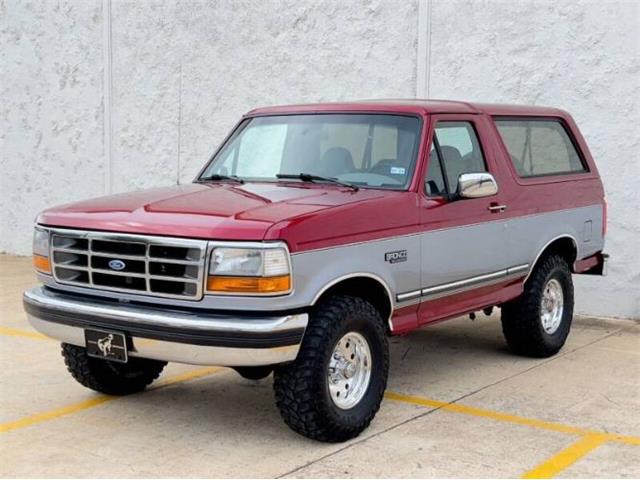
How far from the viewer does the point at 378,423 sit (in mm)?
5609

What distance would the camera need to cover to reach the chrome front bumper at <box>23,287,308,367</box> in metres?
4.71

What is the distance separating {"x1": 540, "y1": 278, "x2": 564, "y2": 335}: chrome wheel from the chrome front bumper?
3.19 meters

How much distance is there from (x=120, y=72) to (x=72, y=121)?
117cm

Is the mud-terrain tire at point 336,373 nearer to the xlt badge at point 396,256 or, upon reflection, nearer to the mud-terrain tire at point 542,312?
the xlt badge at point 396,256

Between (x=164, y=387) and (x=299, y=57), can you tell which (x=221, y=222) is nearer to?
(x=164, y=387)

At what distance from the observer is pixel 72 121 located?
13070 millimetres

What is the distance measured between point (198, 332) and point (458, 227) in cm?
219

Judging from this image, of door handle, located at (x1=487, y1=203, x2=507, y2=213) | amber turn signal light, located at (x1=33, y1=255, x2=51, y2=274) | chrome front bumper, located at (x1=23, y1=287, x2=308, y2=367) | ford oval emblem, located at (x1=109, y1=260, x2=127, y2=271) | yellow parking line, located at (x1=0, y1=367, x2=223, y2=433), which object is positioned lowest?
yellow parking line, located at (x1=0, y1=367, x2=223, y2=433)

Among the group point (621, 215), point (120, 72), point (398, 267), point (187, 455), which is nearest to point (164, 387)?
point (187, 455)

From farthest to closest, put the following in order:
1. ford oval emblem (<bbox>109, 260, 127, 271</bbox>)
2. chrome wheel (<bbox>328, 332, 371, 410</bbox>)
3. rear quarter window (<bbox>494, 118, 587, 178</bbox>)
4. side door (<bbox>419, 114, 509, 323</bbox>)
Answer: rear quarter window (<bbox>494, 118, 587, 178</bbox>) → side door (<bbox>419, 114, 509, 323</bbox>) → chrome wheel (<bbox>328, 332, 371, 410</bbox>) → ford oval emblem (<bbox>109, 260, 127, 271</bbox>)

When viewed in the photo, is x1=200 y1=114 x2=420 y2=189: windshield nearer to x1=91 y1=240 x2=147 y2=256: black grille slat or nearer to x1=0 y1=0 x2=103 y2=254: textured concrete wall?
x1=91 y1=240 x2=147 y2=256: black grille slat

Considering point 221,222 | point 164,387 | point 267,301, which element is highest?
point 221,222

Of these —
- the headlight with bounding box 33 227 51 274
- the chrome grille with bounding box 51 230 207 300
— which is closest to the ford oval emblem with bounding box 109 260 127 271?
the chrome grille with bounding box 51 230 207 300

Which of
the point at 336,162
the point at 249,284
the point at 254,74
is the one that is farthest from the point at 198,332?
the point at 254,74
